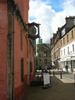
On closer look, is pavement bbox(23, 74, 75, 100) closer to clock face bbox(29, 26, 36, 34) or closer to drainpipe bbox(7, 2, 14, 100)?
clock face bbox(29, 26, 36, 34)

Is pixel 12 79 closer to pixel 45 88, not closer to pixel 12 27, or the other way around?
pixel 12 27

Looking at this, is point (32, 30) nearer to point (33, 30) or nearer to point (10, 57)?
point (33, 30)

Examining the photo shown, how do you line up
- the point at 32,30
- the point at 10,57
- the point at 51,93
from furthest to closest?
1. the point at 32,30
2. the point at 51,93
3. the point at 10,57

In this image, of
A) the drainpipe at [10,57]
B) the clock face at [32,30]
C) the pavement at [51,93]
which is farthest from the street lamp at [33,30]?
the drainpipe at [10,57]

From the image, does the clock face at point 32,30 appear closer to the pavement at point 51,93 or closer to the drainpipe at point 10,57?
the pavement at point 51,93

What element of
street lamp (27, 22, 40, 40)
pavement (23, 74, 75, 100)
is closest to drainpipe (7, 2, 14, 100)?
pavement (23, 74, 75, 100)

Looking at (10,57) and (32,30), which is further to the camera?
(32,30)

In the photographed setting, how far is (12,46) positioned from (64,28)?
252 ft

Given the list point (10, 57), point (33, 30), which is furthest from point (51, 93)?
point (10, 57)

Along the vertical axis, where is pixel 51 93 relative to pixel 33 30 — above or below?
below

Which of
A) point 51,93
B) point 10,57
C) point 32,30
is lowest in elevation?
point 51,93

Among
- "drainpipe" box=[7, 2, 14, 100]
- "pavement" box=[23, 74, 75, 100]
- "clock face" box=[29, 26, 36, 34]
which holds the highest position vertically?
"clock face" box=[29, 26, 36, 34]

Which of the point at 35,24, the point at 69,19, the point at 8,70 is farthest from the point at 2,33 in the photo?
the point at 69,19

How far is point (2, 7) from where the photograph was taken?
13.3 metres
